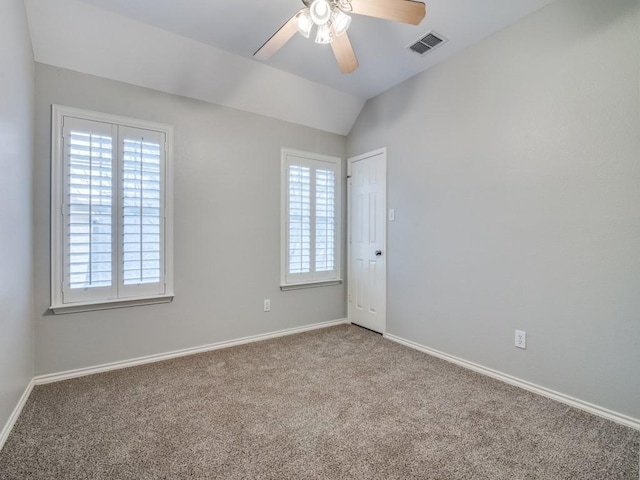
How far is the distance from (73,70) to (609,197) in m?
3.86

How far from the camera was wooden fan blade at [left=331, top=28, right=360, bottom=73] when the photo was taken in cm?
189

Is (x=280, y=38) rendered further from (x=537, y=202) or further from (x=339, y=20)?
(x=537, y=202)

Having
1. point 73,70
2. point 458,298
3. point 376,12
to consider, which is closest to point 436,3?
point 376,12

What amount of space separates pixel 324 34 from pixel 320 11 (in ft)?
0.50

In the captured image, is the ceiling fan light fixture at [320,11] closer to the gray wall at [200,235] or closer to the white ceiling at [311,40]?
the white ceiling at [311,40]

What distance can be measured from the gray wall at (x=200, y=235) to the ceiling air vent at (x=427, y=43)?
4.60 ft

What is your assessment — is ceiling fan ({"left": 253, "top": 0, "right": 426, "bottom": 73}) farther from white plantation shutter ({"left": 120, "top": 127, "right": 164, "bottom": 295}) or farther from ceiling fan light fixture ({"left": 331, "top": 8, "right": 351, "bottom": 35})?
white plantation shutter ({"left": 120, "top": 127, "right": 164, "bottom": 295})

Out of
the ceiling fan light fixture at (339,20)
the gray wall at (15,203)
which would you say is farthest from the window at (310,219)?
the gray wall at (15,203)

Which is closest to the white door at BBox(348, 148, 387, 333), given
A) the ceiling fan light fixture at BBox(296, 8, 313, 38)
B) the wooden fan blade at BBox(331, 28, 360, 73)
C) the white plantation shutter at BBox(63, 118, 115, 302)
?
the wooden fan blade at BBox(331, 28, 360, 73)

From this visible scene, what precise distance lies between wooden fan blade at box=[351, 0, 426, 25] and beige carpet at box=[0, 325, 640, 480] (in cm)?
229

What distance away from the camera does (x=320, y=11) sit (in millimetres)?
1639

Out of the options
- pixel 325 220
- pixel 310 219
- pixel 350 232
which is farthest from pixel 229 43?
pixel 350 232

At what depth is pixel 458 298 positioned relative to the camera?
107 inches

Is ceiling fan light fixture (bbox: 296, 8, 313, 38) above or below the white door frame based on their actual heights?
above
